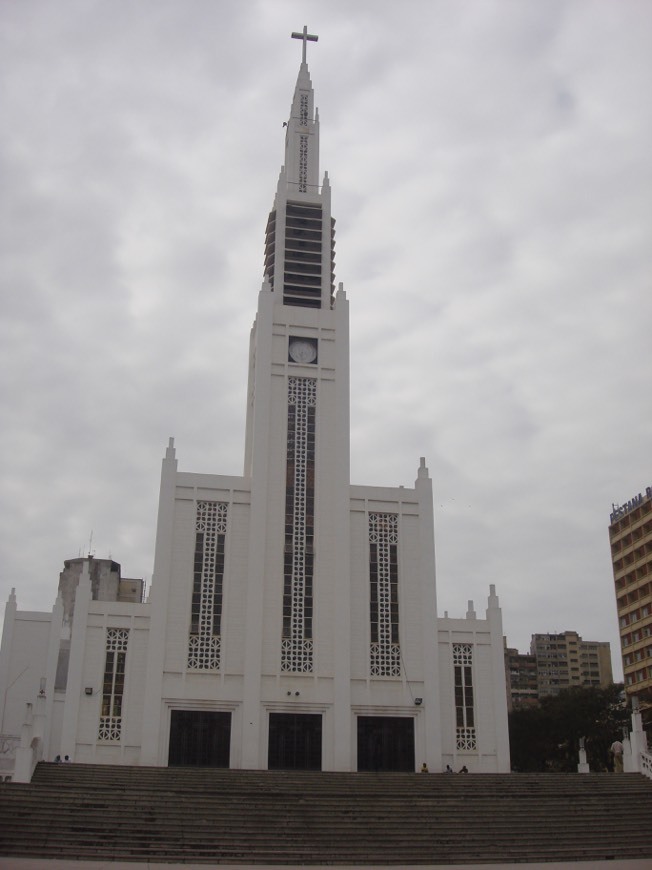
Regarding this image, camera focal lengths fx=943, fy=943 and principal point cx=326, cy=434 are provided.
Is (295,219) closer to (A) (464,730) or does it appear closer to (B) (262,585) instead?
(B) (262,585)

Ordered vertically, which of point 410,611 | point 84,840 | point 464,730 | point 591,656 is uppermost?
point 591,656

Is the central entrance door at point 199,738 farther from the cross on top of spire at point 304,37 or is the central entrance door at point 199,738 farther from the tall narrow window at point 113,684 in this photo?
the cross on top of spire at point 304,37

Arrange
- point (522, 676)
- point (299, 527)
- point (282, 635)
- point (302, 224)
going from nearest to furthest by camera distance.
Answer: point (282, 635) < point (299, 527) < point (302, 224) < point (522, 676)

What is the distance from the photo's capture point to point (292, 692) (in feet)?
114

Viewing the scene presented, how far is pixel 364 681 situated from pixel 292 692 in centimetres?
276

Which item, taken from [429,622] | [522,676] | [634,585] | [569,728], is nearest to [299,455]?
[429,622]

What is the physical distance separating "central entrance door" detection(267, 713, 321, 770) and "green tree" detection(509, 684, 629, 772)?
22641 mm

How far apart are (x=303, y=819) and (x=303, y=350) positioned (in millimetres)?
20864

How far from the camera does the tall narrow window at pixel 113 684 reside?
3341 centimetres

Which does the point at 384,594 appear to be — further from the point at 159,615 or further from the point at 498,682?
the point at 159,615

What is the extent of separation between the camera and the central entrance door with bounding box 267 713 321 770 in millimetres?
34062

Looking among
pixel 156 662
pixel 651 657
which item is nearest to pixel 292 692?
pixel 156 662

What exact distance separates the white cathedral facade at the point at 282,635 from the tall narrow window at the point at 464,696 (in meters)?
0.05

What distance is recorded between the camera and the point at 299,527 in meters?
37.2
